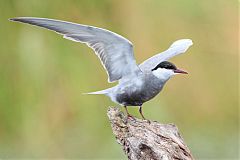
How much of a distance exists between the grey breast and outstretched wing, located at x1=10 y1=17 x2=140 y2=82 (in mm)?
37

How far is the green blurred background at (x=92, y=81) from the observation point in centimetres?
389

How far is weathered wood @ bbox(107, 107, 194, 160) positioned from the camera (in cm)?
240

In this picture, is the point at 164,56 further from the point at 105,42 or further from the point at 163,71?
the point at 105,42

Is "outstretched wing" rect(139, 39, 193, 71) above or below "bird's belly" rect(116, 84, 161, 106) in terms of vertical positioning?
above

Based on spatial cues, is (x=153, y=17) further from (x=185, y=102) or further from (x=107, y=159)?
(x=107, y=159)

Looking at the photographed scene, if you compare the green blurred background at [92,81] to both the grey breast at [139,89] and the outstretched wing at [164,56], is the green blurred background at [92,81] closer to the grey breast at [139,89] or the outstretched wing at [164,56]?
the outstretched wing at [164,56]

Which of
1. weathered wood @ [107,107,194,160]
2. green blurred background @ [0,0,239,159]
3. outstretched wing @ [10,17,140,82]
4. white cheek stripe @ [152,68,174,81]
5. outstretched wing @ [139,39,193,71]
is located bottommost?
green blurred background @ [0,0,239,159]

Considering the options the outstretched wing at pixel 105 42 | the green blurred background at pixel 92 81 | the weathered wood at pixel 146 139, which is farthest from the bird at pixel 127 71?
the green blurred background at pixel 92 81

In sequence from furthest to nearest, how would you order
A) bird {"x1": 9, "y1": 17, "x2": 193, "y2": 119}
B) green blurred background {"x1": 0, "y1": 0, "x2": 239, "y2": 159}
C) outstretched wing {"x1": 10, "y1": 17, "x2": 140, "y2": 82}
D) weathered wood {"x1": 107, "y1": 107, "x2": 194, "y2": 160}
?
green blurred background {"x1": 0, "y1": 0, "x2": 239, "y2": 159} < bird {"x1": 9, "y1": 17, "x2": 193, "y2": 119} < outstretched wing {"x1": 10, "y1": 17, "x2": 140, "y2": 82} < weathered wood {"x1": 107, "y1": 107, "x2": 194, "y2": 160}

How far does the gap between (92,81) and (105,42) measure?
137cm

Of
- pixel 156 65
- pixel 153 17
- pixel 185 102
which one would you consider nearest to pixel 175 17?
pixel 153 17

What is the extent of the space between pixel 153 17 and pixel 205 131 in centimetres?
52

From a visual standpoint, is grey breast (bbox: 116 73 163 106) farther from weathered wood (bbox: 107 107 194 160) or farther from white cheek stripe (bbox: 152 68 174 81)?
weathered wood (bbox: 107 107 194 160)

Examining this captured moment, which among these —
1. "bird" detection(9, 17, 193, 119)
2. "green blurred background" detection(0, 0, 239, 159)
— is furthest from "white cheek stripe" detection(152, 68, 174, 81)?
"green blurred background" detection(0, 0, 239, 159)
